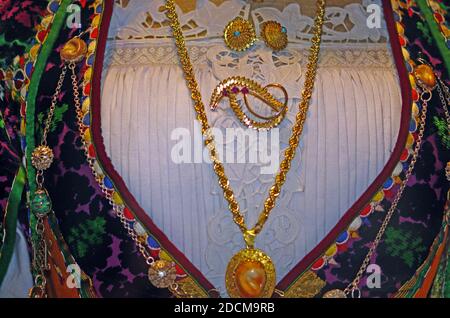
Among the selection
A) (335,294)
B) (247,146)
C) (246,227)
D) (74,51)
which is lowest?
(335,294)

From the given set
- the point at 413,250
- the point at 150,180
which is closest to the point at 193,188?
the point at 150,180

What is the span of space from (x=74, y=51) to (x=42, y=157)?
6.2 inches

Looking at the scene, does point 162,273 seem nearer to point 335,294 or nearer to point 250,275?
point 250,275

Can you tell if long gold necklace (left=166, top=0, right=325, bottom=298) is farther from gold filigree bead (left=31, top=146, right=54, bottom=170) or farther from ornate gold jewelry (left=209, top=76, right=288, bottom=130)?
gold filigree bead (left=31, top=146, right=54, bottom=170)

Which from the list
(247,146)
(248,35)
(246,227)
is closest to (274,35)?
(248,35)

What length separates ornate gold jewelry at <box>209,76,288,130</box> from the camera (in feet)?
3.17

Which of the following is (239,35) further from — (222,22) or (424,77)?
(424,77)

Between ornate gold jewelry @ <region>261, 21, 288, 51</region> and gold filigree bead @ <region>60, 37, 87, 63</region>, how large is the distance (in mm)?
258

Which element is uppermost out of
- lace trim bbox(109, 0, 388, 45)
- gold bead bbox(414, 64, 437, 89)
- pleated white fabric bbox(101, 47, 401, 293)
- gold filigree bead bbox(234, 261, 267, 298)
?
lace trim bbox(109, 0, 388, 45)

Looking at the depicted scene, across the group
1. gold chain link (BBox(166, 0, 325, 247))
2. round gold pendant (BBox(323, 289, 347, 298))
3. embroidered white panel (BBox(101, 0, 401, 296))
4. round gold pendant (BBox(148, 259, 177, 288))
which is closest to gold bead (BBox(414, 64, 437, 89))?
embroidered white panel (BBox(101, 0, 401, 296))

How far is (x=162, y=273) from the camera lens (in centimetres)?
95

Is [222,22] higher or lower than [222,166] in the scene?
higher

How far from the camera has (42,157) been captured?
3.13 ft

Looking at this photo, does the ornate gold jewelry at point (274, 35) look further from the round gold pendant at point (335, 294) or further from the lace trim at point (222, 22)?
the round gold pendant at point (335, 294)
